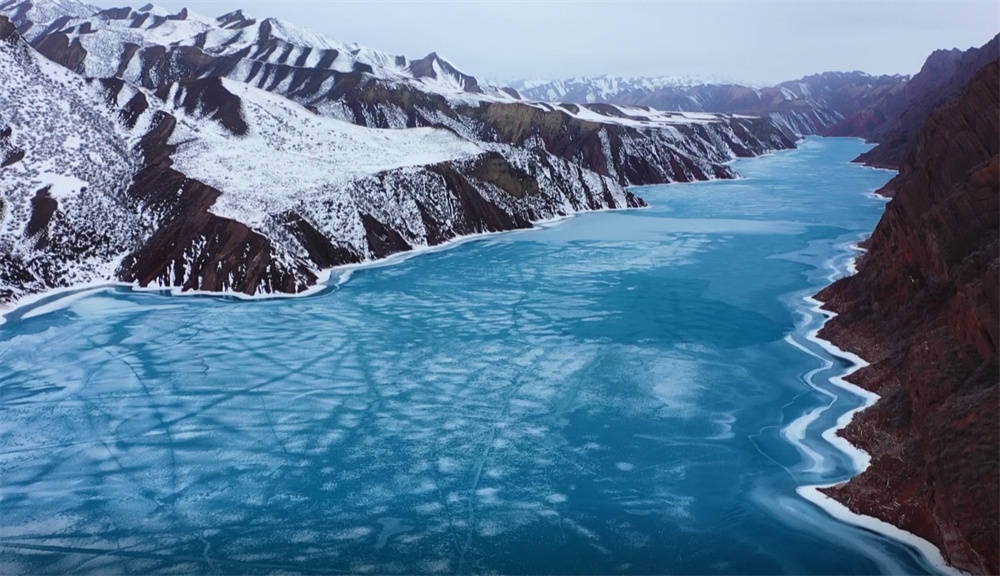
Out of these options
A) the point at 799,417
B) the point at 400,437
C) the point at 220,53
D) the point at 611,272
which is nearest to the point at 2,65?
the point at 611,272

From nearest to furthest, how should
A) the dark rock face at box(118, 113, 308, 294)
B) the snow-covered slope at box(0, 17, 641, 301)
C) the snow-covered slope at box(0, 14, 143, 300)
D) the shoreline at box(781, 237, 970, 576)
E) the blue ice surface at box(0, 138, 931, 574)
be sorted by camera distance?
the shoreline at box(781, 237, 970, 576) < the blue ice surface at box(0, 138, 931, 574) < the dark rock face at box(118, 113, 308, 294) < the snow-covered slope at box(0, 14, 143, 300) < the snow-covered slope at box(0, 17, 641, 301)

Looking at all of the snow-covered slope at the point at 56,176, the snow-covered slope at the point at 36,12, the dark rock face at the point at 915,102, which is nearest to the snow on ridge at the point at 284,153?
the snow-covered slope at the point at 56,176

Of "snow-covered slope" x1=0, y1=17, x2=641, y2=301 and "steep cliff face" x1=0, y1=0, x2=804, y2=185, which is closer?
"snow-covered slope" x1=0, y1=17, x2=641, y2=301

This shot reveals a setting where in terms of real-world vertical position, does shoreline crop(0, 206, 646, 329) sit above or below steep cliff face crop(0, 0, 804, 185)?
below

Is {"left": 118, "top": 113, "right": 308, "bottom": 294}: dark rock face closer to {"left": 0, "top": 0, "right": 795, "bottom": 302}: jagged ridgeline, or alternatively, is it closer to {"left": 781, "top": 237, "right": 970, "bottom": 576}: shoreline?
{"left": 0, "top": 0, "right": 795, "bottom": 302}: jagged ridgeline

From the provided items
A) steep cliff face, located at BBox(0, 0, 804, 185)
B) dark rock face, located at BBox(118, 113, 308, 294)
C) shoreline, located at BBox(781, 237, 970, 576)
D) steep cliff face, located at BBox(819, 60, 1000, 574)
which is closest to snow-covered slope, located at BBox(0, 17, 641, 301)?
dark rock face, located at BBox(118, 113, 308, 294)

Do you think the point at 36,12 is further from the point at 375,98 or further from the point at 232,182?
the point at 232,182
